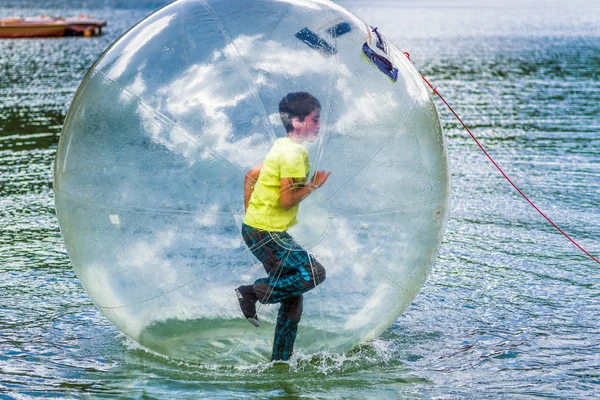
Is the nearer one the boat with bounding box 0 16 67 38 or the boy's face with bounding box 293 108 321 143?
the boy's face with bounding box 293 108 321 143

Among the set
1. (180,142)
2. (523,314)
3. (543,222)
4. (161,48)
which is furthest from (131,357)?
(543,222)

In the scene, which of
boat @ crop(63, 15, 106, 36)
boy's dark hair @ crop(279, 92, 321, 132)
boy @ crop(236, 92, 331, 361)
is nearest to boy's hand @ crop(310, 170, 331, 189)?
boy @ crop(236, 92, 331, 361)

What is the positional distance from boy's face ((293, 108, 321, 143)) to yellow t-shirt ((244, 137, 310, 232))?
0.06 meters

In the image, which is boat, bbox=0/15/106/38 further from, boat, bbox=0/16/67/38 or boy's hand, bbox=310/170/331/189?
boy's hand, bbox=310/170/331/189

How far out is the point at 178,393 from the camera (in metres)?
5.84

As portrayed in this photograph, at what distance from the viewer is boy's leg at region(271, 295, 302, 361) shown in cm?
574

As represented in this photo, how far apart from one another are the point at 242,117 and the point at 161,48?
0.79 metres

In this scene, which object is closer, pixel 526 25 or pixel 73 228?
pixel 73 228

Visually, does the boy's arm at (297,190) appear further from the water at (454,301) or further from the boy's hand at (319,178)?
the water at (454,301)

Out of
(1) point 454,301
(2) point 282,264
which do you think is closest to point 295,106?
(2) point 282,264

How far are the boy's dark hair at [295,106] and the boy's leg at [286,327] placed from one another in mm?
1078

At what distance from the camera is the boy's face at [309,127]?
549 centimetres

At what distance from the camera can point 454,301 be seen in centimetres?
752

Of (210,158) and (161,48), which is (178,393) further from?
(161,48)
